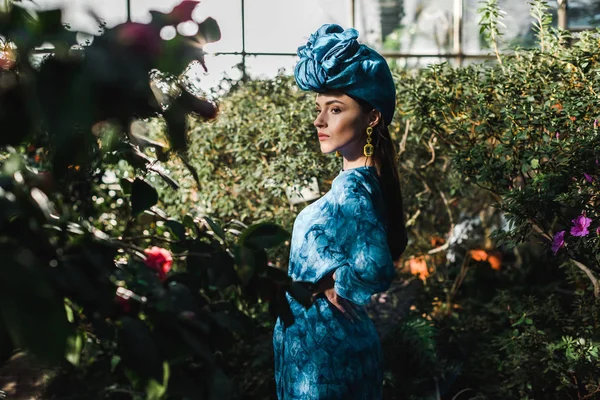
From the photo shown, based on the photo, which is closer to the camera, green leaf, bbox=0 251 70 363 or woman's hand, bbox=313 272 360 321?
green leaf, bbox=0 251 70 363

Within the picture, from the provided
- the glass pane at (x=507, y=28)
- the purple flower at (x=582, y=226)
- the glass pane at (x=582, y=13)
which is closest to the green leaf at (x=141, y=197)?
the purple flower at (x=582, y=226)

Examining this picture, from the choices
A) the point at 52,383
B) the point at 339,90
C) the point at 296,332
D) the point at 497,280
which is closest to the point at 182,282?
the point at 52,383

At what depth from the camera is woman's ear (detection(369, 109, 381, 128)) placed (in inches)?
92.9

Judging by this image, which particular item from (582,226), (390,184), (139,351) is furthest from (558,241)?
(139,351)

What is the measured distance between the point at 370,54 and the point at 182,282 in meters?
1.35

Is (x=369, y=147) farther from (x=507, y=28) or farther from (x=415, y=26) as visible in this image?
(x=507, y=28)

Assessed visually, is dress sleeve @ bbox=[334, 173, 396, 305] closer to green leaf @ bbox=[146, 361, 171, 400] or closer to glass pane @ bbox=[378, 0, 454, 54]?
green leaf @ bbox=[146, 361, 171, 400]

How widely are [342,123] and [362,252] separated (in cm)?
44

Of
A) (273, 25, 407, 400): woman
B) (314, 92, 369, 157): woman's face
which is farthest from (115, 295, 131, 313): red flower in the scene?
(314, 92, 369, 157): woman's face

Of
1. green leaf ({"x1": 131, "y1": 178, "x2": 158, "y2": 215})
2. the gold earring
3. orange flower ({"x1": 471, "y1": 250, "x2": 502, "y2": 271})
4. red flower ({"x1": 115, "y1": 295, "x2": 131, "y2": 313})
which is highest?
green leaf ({"x1": 131, "y1": 178, "x2": 158, "y2": 215})

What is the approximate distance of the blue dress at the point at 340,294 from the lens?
2.12 m

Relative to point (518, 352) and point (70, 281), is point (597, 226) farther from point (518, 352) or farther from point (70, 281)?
point (70, 281)

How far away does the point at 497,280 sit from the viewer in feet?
18.6

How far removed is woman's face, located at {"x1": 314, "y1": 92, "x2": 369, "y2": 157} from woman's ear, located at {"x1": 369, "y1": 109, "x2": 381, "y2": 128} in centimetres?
1
